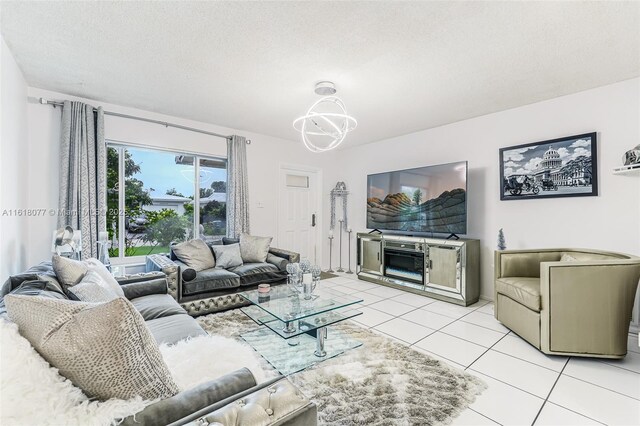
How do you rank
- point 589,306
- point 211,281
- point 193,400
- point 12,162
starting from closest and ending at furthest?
point 193,400
point 589,306
point 12,162
point 211,281

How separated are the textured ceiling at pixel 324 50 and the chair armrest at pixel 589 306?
1778 mm

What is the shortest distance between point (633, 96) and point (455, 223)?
2.10m

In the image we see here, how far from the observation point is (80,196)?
3.22 meters

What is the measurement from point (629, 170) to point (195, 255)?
4.62 m

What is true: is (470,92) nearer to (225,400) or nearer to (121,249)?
(225,400)

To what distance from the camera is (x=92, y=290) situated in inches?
69.4

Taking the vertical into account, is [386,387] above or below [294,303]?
below

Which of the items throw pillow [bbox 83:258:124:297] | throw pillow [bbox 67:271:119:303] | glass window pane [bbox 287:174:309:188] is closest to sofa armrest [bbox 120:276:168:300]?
throw pillow [bbox 83:258:124:297]

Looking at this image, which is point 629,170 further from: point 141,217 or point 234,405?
point 141,217

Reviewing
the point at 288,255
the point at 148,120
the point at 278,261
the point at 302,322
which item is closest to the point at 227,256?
the point at 278,261

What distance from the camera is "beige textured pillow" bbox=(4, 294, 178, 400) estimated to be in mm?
854

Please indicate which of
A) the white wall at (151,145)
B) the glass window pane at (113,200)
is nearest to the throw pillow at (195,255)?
the glass window pane at (113,200)

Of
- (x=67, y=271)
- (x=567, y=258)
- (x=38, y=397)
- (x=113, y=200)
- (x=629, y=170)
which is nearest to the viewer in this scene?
(x=38, y=397)

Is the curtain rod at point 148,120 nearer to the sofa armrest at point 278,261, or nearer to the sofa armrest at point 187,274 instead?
the sofa armrest at point 278,261
